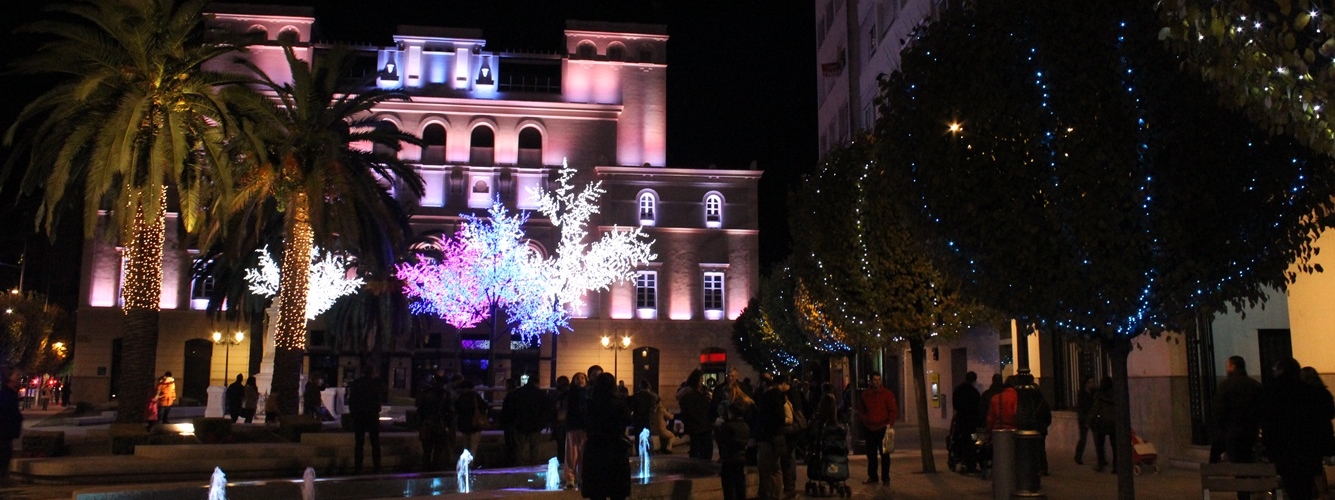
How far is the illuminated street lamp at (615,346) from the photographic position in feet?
172

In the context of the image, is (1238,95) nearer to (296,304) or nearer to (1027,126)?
(1027,126)

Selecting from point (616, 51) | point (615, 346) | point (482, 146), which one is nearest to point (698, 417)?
point (615, 346)

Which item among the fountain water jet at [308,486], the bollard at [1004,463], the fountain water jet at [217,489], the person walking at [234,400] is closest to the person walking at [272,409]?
the person walking at [234,400]

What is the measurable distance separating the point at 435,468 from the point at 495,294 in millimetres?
21008

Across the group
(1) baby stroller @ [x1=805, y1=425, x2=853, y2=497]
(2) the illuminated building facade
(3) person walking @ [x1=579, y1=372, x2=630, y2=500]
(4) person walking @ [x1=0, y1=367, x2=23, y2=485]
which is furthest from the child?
(2) the illuminated building facade

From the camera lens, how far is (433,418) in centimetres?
1794

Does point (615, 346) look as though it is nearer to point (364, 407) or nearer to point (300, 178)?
point (300, 178)

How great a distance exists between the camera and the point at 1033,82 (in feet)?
36.5

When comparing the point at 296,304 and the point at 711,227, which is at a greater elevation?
the point at 711,227

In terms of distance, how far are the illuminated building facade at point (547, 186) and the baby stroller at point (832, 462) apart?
37.0 m

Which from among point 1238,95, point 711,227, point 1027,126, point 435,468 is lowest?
point 435,468

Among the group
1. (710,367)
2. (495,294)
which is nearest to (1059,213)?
(495,294)

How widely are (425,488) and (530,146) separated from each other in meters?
40.9

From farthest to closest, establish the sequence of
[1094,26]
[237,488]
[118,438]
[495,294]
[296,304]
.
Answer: [495,294], [296,304], [118,438], [237,488], [1094,26]
